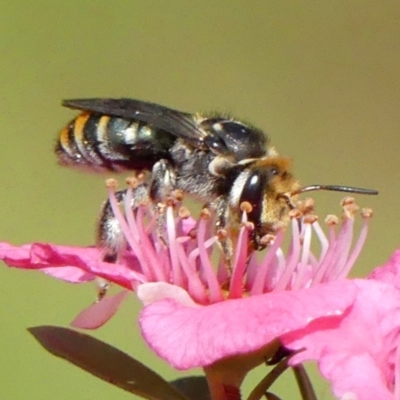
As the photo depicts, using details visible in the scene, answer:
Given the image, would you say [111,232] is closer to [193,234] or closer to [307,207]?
[193,234]

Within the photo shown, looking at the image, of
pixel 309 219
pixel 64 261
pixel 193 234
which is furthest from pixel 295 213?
pixel 64 261

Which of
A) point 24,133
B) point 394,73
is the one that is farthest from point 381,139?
point 24,133

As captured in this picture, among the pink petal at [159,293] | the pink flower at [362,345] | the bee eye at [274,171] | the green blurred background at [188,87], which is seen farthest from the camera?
the green blurred background at [188,87]

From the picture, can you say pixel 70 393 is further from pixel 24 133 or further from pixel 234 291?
pixel 234 291

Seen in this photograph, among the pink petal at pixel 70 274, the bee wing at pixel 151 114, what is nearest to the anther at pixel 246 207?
the bee wing at pixel 151 114

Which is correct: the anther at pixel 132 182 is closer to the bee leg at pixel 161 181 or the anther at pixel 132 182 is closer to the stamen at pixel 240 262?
the bee leg at pixel 161 181
